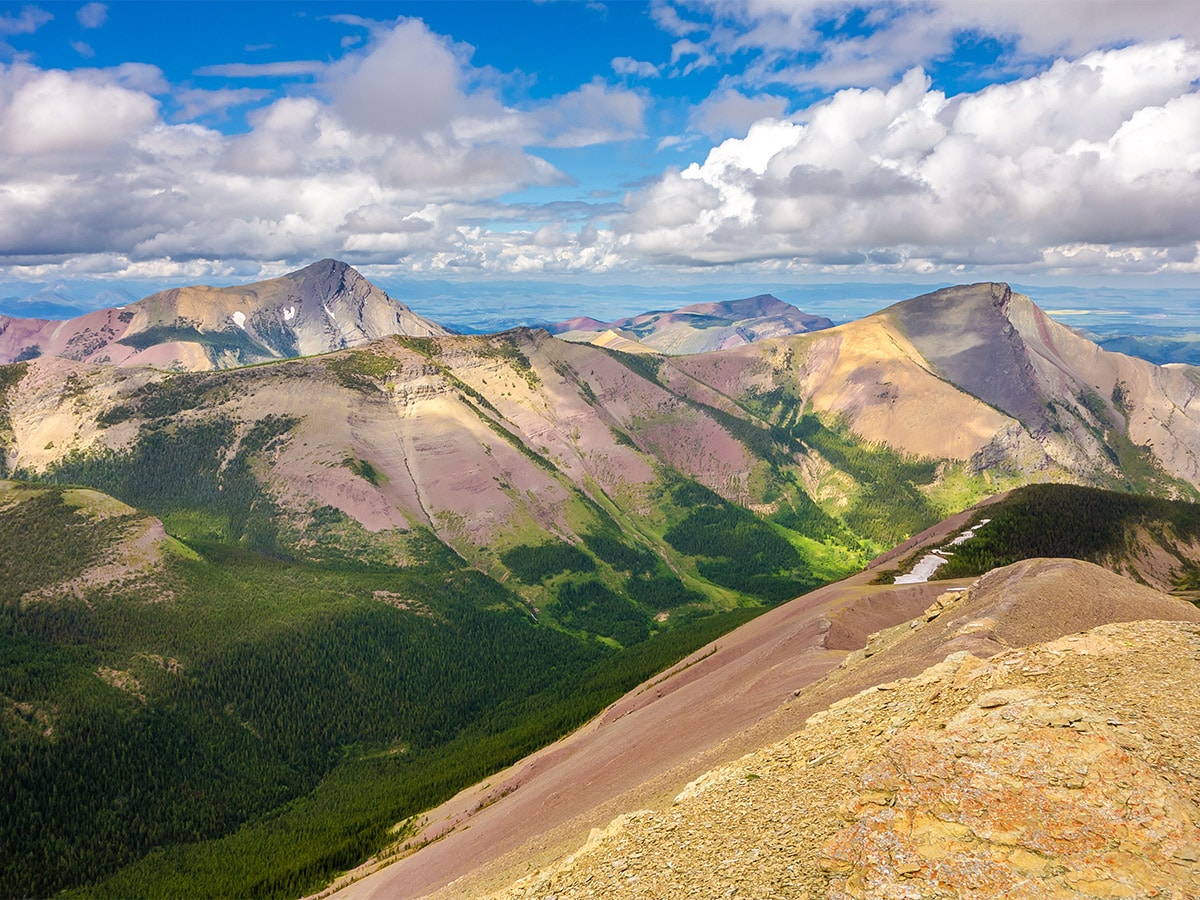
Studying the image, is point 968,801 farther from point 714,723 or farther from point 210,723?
point 210,723

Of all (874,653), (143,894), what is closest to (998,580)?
(874,653)

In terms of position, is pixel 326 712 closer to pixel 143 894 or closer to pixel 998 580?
pixel 143 894

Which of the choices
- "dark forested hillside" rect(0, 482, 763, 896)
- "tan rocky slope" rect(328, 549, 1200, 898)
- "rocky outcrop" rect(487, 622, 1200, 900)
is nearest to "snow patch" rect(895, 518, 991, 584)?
"tan rocky slope" rect(328, 549, 1200, 898)

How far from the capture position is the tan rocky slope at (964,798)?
2334 cm

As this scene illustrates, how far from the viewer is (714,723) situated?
66.4 meters

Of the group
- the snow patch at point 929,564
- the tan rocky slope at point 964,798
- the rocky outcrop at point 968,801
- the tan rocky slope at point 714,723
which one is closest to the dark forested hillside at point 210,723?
the tan rocky slope at point 714,723

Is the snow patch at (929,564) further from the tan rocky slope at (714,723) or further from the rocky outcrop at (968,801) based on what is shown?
Result: the rocky outcrop at (968,801)

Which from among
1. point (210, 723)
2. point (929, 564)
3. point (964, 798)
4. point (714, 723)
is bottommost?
point (210, 723)

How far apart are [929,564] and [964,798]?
142629mm

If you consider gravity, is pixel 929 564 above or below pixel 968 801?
below

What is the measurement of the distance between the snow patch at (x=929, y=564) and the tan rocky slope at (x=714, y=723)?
→ 119 feet

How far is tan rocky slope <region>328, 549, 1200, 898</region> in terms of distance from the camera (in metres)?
48.2

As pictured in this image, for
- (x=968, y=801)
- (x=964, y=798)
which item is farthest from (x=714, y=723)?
(x=968, y=801)

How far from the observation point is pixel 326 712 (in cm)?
17338
